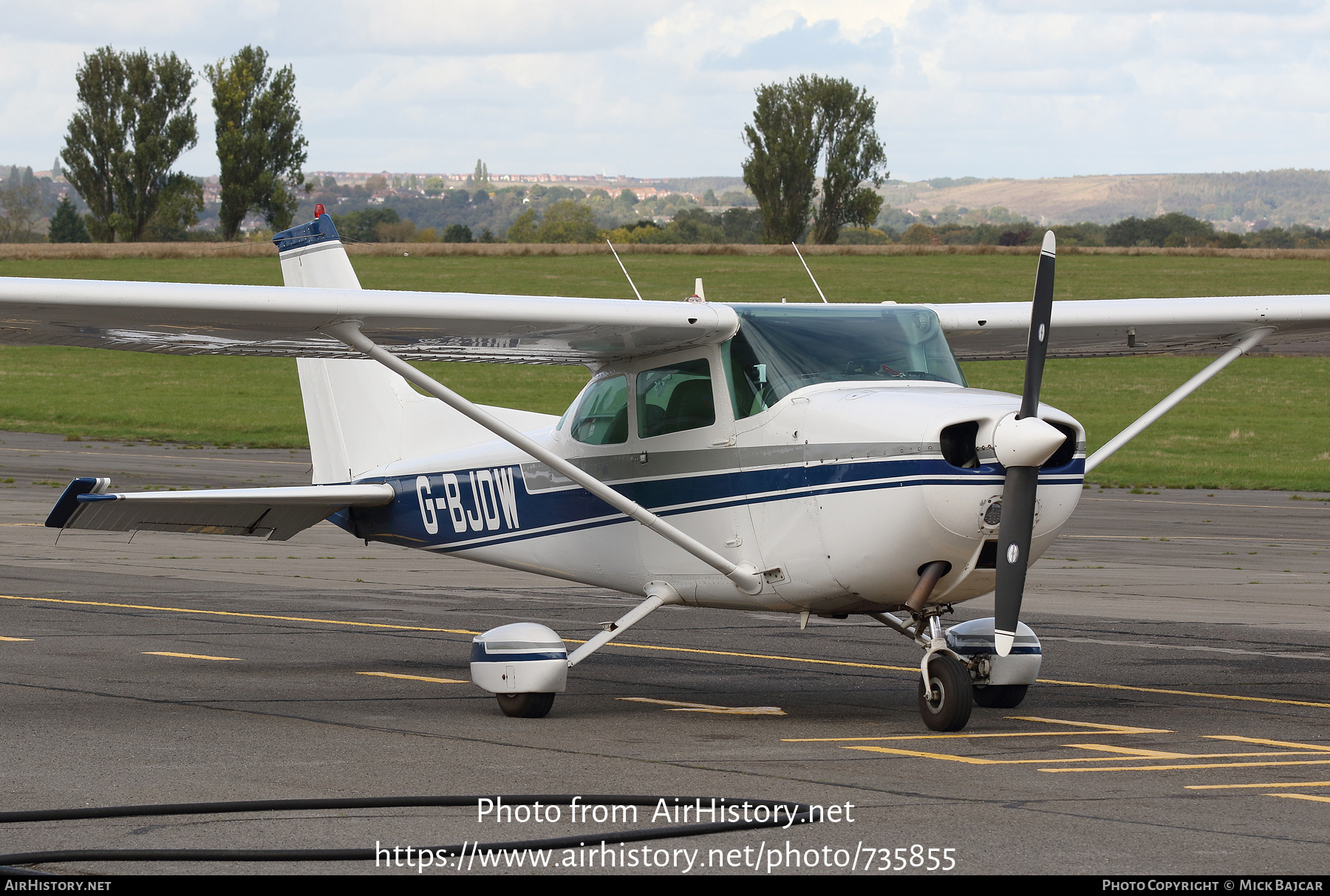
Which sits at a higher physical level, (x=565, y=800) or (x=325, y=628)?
(x=565, y=800)

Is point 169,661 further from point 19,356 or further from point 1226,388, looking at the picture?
point 19,356

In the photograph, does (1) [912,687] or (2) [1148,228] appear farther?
(2) [1148,228]

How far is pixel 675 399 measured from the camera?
1020 cm

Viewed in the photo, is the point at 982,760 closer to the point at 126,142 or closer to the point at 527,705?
the point at 527,705

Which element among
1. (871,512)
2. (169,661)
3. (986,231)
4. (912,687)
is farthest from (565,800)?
(986,231)

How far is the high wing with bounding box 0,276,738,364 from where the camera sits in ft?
29.7

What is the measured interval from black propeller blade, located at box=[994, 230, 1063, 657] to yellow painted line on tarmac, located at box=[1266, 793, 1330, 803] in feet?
5.14

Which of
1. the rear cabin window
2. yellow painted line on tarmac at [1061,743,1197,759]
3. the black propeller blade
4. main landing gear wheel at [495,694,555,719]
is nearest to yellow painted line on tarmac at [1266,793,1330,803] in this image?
yellow painted line on tarmac at [1061,743,1197,759]

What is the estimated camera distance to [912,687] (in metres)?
→ 11.0

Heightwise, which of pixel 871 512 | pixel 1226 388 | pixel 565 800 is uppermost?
pixel 871 512

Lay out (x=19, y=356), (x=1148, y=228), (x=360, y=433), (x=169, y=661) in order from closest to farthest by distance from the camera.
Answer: (x=169, y=661) → (x=360, y=433) → (x=19, y=356) → (x=1148, y=228)

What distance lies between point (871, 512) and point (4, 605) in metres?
9.48

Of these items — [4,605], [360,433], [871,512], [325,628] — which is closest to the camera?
[871,512]

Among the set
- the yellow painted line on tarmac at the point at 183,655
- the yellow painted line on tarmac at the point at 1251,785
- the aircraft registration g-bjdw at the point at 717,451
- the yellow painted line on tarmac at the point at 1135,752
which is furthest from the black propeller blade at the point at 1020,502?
the yellow painted line on tarmac at the point at 183,655
